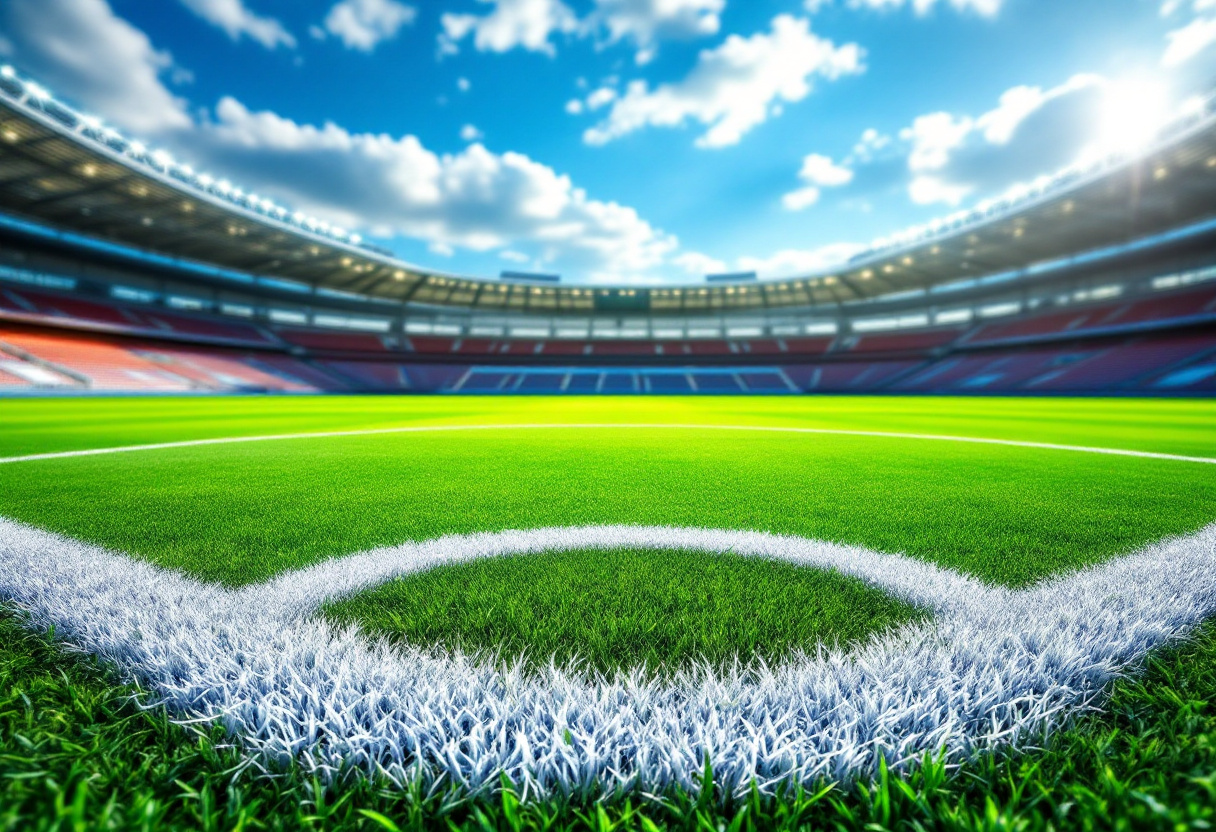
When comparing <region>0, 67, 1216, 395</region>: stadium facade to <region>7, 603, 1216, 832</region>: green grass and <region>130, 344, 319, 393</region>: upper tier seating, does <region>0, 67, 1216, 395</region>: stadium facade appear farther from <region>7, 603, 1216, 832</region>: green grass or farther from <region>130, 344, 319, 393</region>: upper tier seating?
<region>7, 603, 1216, 832</region>: green grass

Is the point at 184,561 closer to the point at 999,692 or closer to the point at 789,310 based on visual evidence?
the point at 999,692

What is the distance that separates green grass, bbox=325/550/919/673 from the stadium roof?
90.6 ft

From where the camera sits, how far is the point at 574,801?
3.38ft

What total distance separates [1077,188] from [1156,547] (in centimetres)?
3155

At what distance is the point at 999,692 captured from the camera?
4.40 feet

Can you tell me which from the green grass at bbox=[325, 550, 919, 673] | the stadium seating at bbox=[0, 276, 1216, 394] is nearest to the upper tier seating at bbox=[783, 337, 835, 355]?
the stadium seating at bbox=[0, 276, 1216, 394]

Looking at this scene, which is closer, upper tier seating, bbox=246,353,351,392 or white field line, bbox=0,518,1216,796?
white field line, bbox=0,518,1216,796

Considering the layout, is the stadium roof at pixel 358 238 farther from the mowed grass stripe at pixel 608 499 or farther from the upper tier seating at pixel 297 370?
the mowed grass stripe at pixel 608 499

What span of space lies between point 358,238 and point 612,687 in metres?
40.2

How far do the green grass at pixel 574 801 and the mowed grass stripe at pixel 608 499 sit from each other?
129cm

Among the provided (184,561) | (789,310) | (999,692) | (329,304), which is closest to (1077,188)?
(789,310)

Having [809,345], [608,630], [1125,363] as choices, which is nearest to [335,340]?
[809,345]

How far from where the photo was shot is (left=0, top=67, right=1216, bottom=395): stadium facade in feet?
78.1

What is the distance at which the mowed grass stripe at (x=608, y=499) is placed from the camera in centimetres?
290
